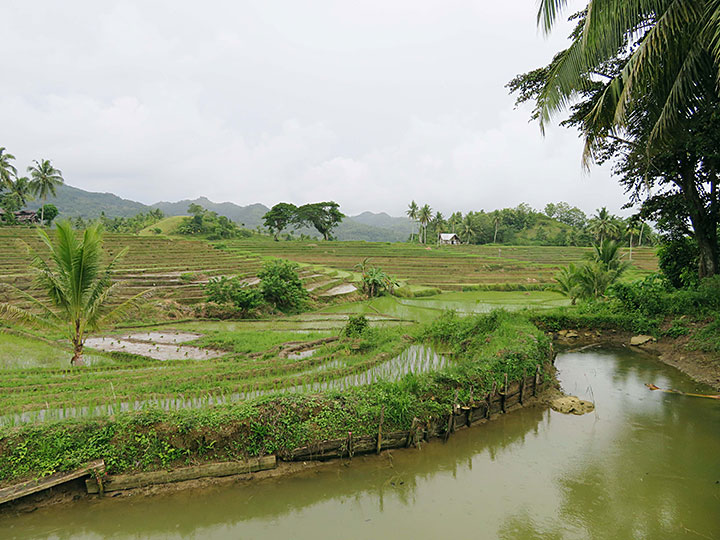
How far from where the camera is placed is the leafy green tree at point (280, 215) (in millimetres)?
51009

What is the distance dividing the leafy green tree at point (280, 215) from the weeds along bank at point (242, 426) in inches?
1792

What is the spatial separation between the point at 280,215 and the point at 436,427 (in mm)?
47889

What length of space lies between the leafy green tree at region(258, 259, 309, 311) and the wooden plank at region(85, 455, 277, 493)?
11725 mm

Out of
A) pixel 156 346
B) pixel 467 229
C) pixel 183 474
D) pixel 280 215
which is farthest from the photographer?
pixel 467 229

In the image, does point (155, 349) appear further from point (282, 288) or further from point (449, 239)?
point (449, 239)

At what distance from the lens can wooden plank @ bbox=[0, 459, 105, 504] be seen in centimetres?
414

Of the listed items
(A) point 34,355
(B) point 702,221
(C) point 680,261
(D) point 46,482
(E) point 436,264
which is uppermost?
(B) point 702,221

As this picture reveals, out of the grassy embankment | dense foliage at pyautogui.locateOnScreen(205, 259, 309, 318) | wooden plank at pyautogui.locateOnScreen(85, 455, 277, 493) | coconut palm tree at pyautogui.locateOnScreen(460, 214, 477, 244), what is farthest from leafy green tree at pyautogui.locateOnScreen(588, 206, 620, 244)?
wooden plank at pyautogui.locateOnScreen(85, 455, 277, 493)

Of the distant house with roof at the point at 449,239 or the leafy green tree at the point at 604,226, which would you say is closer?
the leafy green tree at the point at 604,226

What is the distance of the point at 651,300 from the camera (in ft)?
40.4

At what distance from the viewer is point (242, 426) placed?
521 centimetres

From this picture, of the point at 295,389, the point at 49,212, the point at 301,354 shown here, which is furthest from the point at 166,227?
the point at 295,389

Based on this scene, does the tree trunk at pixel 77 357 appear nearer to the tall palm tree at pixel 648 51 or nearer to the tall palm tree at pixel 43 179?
the tall palm tree at pixel 648 51

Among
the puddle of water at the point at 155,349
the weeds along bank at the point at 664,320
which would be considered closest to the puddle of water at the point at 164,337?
the puddle of water at the point at 155,349
